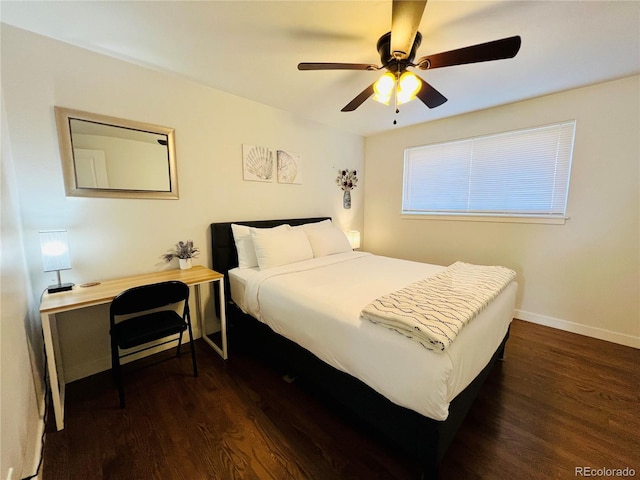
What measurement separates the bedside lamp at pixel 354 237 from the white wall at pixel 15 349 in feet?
10.5

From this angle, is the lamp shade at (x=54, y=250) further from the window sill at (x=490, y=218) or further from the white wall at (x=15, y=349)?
the window sill at (x=490, y=218)

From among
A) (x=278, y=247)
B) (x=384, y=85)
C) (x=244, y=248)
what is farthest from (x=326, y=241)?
(x=384, y=85)

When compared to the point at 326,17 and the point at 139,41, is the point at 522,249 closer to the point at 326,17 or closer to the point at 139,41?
the point at 326,17

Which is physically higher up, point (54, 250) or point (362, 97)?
point (362, 97)

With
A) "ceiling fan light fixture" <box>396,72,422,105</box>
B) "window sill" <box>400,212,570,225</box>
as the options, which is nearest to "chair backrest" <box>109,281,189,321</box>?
"ceiling fan light fixture" <box>396,72,422,105</box>

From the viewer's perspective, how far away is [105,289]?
1779 mm

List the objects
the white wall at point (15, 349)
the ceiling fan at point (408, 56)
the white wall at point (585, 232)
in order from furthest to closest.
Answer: the white wall at point (585, 232), the ceiling fan at point (408, 56), the white wall at point (15, 349)

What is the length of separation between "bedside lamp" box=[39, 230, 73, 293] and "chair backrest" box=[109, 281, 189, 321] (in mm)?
488

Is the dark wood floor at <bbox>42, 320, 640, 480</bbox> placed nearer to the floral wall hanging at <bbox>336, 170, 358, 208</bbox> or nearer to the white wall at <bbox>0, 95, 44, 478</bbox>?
the white wall at <bbox>0, 95, 44, 478</bbox>

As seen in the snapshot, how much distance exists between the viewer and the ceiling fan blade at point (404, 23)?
3.67ft

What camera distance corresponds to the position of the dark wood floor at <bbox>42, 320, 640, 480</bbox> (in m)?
1.29

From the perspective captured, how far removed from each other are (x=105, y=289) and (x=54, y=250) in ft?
1.24

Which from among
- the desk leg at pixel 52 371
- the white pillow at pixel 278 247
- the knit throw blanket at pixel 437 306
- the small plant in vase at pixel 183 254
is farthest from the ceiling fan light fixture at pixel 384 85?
the desk leg at pixel 52 371

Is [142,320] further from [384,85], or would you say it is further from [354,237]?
[354,237]
